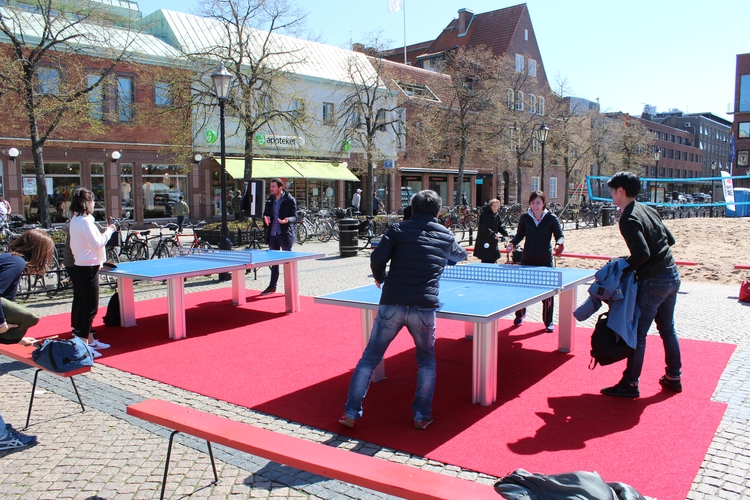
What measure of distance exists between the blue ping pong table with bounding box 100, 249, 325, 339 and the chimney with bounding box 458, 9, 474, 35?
43.4 metres

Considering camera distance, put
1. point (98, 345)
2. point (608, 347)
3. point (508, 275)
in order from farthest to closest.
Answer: point (98, 345) < point (508, 275) < point (608, 347)

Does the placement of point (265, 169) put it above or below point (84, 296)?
above

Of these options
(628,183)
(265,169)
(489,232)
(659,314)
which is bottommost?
(659,314)

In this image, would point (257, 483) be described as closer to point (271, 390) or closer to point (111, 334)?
point (271, 390)

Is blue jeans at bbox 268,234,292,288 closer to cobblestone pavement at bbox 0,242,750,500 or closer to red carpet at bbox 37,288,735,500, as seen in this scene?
red carpet at bbox 37,288,735,500

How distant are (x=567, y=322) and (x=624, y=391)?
1592mm

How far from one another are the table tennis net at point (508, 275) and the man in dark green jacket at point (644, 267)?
941 millimetres

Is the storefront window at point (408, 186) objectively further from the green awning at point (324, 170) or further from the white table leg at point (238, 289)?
the white table leg at point (238, 289)

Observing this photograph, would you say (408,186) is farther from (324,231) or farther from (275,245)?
(275,245)

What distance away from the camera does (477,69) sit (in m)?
35.1

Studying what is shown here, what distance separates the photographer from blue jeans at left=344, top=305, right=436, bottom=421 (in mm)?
4488

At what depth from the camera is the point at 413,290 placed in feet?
14.5

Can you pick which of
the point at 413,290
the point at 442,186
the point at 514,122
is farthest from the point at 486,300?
the point at 442,186

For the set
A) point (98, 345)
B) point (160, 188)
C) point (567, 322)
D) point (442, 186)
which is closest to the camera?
point (567, 322)
